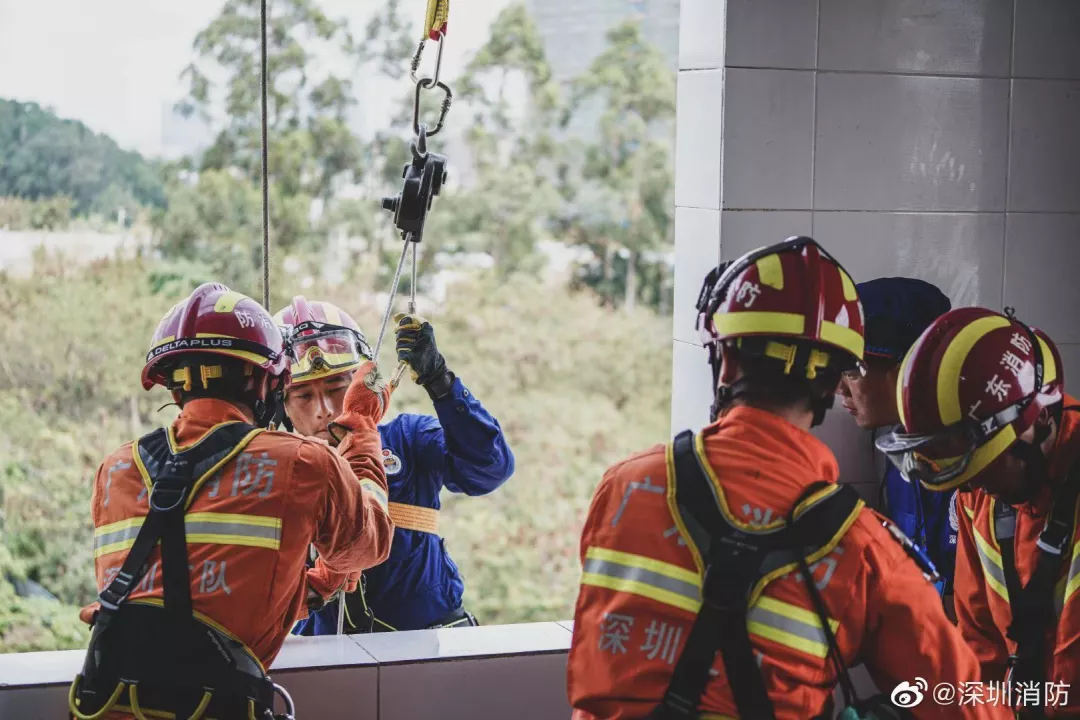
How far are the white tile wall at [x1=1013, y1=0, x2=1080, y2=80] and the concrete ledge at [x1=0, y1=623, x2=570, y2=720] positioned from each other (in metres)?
2.21

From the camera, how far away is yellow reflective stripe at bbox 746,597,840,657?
186 centimetres

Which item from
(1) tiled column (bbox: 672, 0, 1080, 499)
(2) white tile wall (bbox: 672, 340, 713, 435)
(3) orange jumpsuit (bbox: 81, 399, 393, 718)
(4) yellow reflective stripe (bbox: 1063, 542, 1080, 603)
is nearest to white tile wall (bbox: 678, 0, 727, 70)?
(1) tiled column (bbox: 672, 0, 1080, 499)

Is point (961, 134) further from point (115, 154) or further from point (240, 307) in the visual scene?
point (115, 154)

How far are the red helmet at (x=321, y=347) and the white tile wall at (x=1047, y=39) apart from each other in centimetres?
215

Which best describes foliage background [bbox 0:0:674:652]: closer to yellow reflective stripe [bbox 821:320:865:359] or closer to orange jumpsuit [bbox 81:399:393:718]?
orange jumpsuit [bbox 81:399:393:718]

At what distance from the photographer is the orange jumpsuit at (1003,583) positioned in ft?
7.00

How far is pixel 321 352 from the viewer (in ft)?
11.4

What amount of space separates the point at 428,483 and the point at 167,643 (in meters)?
1.31

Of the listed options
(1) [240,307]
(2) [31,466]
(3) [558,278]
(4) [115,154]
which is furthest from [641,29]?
(1) [240,307]

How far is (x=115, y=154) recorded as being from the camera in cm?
1221

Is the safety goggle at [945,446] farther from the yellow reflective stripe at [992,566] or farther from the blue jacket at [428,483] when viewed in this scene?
the blue jacket at [428,483]

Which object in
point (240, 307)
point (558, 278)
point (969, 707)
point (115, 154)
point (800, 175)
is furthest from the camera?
point (558, 278)

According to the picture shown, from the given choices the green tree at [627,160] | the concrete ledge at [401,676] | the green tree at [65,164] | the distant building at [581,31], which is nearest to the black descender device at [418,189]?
the concrete ledge at [401,676]

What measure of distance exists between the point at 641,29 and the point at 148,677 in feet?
42.2
